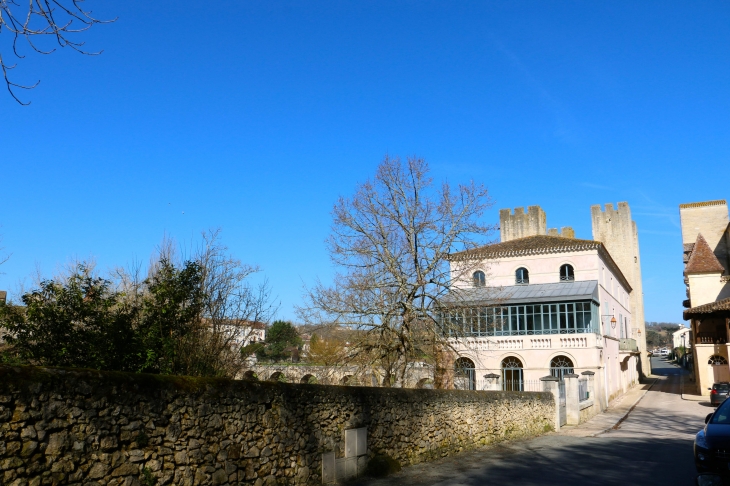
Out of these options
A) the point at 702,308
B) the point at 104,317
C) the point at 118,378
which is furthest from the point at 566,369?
the point at 118,378

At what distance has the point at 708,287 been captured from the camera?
4925 centimetres

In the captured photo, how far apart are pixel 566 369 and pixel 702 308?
43.3ft

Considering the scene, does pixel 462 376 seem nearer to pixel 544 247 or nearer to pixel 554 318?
pixel 554 318

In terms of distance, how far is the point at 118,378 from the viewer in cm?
641

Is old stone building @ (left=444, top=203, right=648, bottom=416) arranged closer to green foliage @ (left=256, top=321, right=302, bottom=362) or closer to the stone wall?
green foliage @ (left=256, top=321, right=302, bottom=362)

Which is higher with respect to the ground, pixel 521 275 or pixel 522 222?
pixel 522 222

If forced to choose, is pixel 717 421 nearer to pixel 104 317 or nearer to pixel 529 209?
pixel 104 317

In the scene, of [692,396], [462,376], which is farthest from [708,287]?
[462,376]

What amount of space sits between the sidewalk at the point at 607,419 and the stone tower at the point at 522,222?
1462cm

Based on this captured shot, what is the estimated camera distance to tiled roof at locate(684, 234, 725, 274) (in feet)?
161

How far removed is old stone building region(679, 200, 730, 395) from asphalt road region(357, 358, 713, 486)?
19712mm

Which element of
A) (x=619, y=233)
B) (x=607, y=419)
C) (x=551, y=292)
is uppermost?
(x=619, y=233)

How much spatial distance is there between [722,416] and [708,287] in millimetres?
44553

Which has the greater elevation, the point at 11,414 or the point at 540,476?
the point at 11,414
